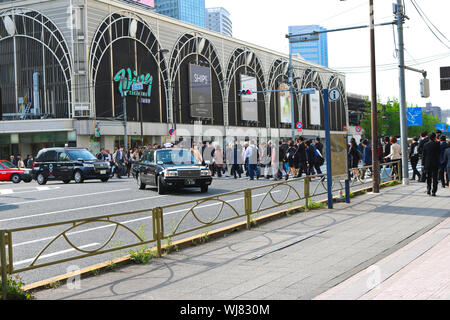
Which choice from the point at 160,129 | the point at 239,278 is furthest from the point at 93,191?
the point at 160,129

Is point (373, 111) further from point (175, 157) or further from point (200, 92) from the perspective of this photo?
point (200, 92)

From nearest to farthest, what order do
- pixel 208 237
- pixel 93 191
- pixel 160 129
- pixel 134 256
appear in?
1. pixel 134 256
2. pixel 208 237
3. pixel 93 191
4. pixel 160 129

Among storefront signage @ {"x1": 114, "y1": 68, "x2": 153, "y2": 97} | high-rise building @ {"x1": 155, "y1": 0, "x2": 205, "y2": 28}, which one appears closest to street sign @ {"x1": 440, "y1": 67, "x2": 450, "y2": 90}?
storefront signage @ {"x1": 114, "y1": 68, "x2": 153, "y2": 97}

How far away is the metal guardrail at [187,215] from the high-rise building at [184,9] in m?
161

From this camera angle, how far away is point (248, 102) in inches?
2650

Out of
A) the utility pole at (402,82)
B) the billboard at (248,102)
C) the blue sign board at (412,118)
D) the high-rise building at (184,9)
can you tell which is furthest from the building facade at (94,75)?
the high-rise building at (184,9)

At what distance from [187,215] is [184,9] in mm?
173426

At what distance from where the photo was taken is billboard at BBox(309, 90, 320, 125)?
8474cm

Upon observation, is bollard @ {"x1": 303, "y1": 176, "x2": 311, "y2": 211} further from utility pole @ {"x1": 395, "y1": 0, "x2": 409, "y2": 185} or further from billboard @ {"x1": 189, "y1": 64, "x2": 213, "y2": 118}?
billboard @ {"x1": 189, "y1": 64, "x2": 213, "y2": 118}

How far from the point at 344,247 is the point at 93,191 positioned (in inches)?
496

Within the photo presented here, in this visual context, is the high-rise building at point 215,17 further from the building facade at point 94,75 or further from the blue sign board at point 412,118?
the blue sign board at point 412,118

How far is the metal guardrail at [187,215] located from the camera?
5971 mm

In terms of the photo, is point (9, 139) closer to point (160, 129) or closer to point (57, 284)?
point (160, 129)

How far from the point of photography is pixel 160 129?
51750 mm
